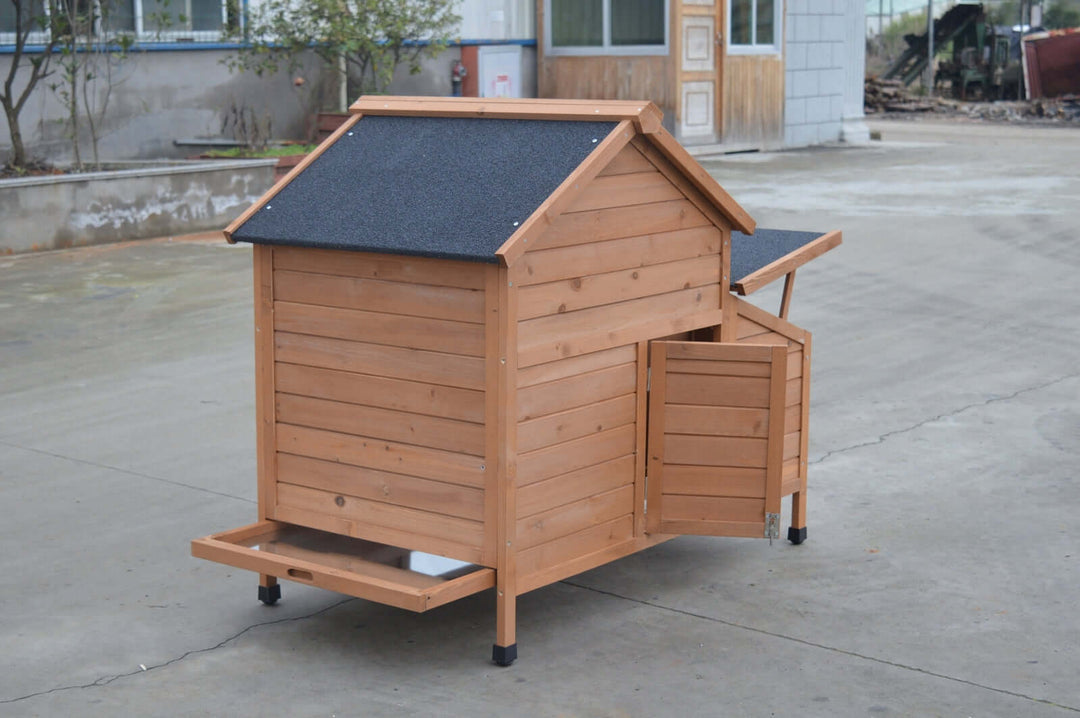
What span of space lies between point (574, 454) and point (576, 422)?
10 cm

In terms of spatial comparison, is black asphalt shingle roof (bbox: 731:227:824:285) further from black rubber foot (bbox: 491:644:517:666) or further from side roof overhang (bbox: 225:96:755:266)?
black rubber foot (bbox: 491:644:517:666)

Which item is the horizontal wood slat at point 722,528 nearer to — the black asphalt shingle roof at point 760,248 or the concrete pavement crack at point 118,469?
the black asphalt shingle roof at point 760,248

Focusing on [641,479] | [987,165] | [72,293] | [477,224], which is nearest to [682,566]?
[641,479]

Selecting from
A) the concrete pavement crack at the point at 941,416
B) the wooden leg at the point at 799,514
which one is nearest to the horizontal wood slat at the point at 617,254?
the wooden leg at the point at 799,514

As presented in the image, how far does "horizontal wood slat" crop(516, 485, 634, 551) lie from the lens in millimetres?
4141

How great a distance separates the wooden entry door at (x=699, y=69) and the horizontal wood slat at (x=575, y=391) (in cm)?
1540

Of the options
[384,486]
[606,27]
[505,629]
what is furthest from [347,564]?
[606,27]

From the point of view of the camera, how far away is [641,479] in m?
4.61

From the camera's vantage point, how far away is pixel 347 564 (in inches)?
173

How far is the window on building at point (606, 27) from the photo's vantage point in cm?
1967

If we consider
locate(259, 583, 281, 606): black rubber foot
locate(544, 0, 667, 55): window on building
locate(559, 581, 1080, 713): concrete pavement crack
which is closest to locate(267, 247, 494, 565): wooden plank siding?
locate(259, 583, 281, 606): black rubber foot

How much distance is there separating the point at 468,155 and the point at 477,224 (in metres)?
0.40

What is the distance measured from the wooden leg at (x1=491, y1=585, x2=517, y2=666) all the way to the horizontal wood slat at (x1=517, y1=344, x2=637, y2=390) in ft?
1.99

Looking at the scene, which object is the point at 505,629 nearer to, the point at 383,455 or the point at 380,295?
the point at 383,455
